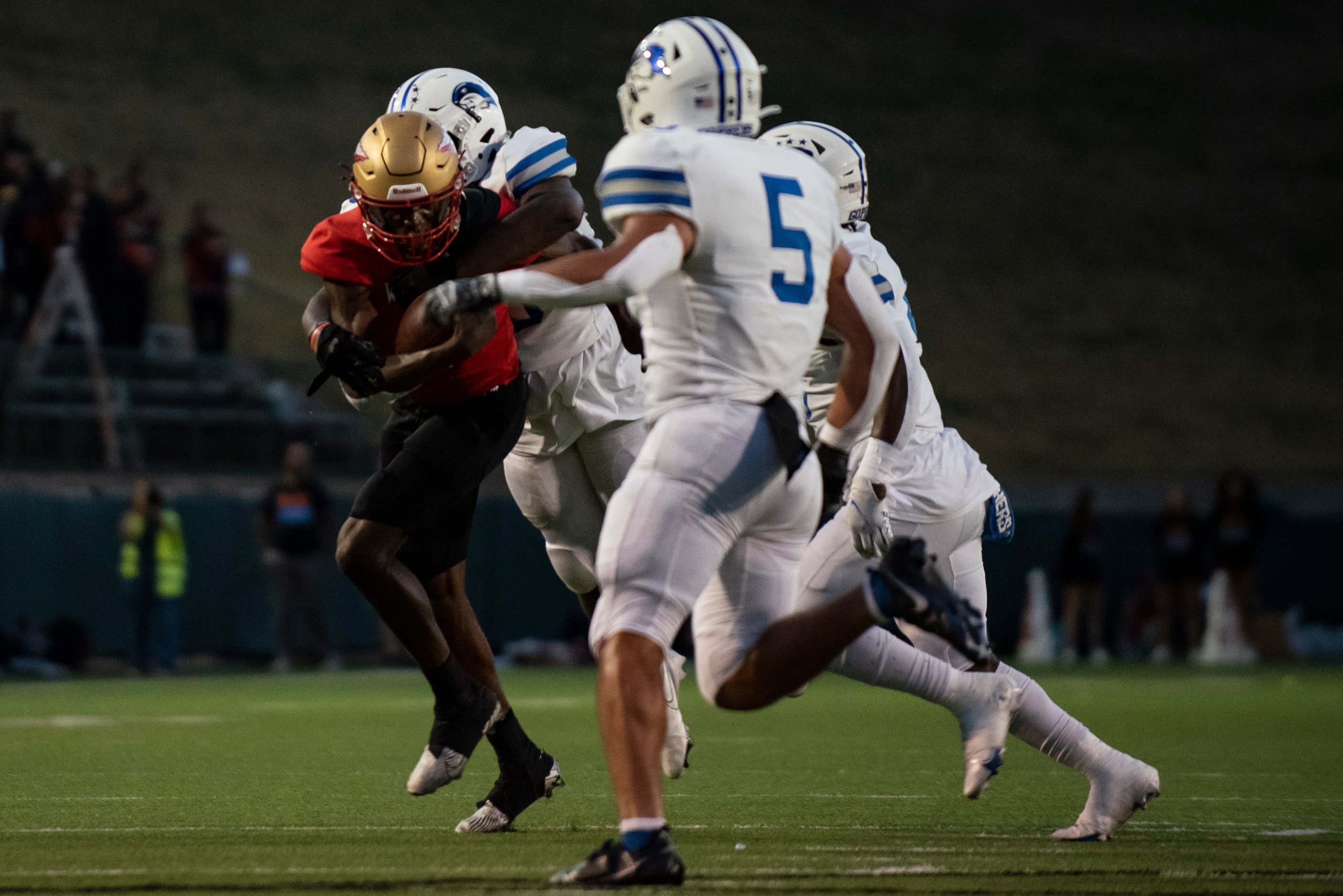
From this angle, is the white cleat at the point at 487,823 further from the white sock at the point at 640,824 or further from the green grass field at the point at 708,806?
the white sock at the point at 640,824

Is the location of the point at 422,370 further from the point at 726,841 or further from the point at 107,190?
the point at 107,190

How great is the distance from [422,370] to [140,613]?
30.9ft

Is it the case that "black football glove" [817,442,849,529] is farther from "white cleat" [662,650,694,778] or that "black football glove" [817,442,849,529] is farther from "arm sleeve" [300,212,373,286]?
"arm sleeve" [300,212,373,286]

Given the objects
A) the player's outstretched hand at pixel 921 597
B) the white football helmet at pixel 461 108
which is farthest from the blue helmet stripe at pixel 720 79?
the white football helmet at pixel 461 108

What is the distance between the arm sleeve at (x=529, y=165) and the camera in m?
5.32

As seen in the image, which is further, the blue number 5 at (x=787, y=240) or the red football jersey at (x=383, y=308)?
the red football jersey at (x=383, y=308)

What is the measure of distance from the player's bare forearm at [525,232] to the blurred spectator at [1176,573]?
38.4 feet

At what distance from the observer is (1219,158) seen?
2919 centimetres

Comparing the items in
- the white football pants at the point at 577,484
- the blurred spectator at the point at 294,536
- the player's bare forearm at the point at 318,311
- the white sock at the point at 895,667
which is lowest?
the blurred spectator at the point at 294,536

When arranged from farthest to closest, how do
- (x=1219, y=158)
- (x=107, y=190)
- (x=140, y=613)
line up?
(x=1219, y=158) → (x=107, y=190) → (x=140, y=613)

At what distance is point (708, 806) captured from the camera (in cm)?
538

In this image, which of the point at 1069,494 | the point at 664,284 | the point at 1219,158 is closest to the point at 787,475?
the point at 664,284

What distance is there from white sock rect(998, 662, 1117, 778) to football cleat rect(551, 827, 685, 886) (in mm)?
1366

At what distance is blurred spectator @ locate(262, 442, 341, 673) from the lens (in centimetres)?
1392
